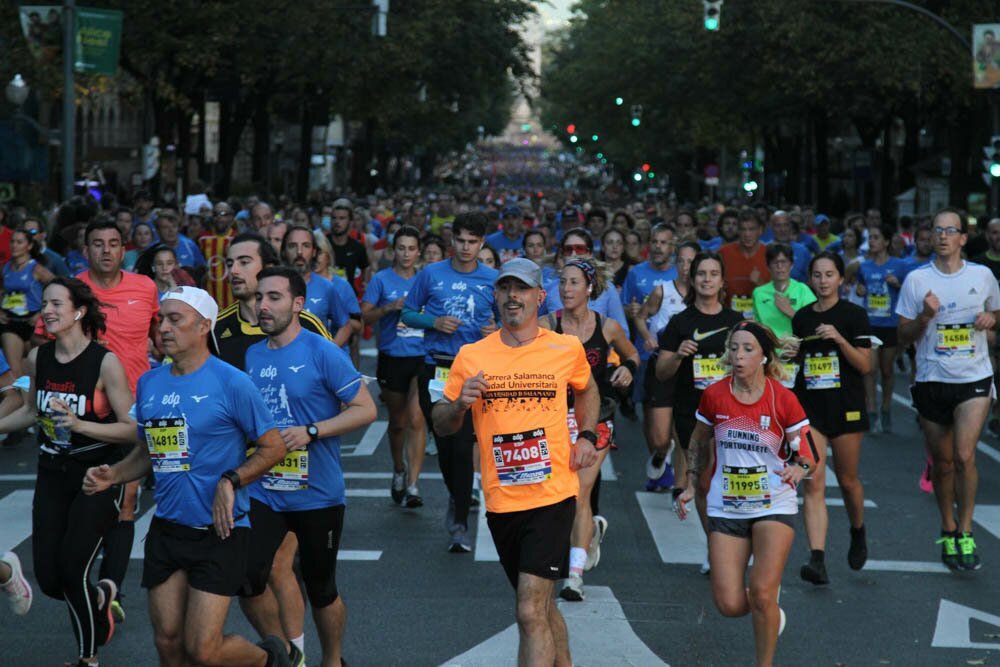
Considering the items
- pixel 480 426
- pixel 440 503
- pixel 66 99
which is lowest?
pixel 440 503

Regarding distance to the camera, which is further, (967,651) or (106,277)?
(106,277)

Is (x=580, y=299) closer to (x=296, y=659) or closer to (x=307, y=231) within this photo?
(x=307, y=231)

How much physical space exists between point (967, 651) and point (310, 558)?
3180 mm

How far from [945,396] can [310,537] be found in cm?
478

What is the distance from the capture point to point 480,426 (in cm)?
684

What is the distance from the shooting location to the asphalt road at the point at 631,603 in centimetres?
815

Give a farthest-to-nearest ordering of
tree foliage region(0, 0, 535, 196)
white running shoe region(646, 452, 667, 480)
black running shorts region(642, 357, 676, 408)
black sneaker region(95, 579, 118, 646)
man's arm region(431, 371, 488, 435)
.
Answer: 1. tree foliage region(0, 0, 535, 196)
2. white running shoe region(646, 452, 667, 480)
3. black running shorts region(642, 357, 676, 408)
4. black sneaker region(95, 579, 118, 646)
5. man's arm region(431, 371, 488, 435)

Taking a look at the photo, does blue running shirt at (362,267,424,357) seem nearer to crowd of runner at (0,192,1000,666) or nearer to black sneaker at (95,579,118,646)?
crowd of runner at (0,192,1000,666)

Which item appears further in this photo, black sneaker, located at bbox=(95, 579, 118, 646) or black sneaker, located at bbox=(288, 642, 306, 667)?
black sneaker, located at bbox=(95, 579, 118, 646)

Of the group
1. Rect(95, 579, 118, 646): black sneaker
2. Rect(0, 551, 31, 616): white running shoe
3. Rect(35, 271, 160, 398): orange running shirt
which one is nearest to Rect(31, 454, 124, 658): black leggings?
Rect(0, 551, 31, 616): white running shoe

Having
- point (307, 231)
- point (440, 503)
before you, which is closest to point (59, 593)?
point (307, 231)

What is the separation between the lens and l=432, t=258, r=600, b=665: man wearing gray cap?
21.9 feet

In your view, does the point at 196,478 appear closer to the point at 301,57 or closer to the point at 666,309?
the point at 666,309

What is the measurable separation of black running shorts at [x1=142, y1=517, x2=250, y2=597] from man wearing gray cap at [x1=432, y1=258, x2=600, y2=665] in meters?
0.98
